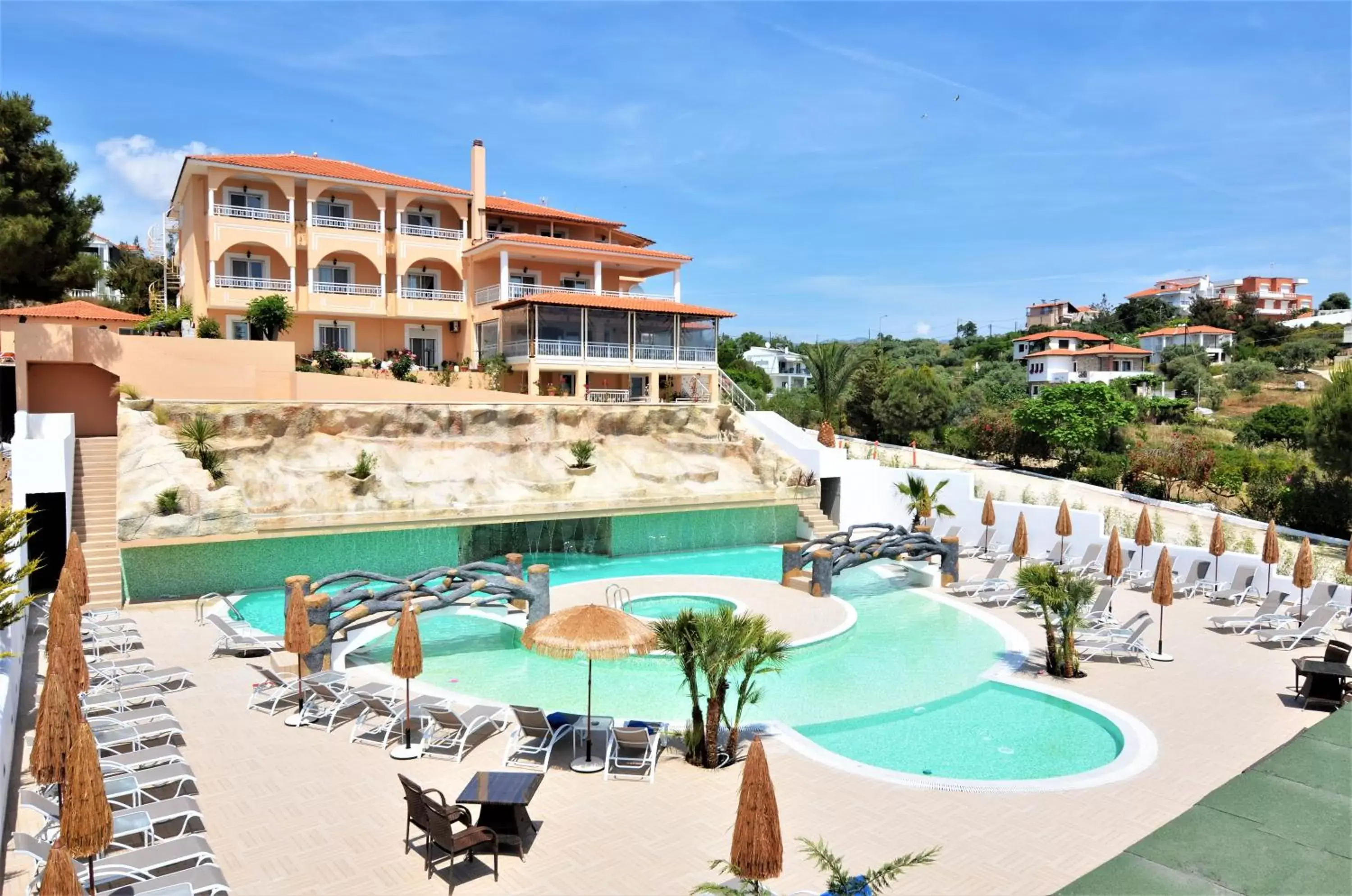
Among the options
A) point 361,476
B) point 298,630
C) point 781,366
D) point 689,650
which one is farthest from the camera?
point 781,366

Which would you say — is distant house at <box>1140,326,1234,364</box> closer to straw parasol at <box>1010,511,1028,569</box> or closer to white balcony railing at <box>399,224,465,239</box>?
white balcony railing at <box>399,224,465,239</box>

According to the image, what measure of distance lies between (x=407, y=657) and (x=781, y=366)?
82.0 meters

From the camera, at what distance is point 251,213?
3478 cm

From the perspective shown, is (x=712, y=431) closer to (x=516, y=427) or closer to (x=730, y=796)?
(x=516, y=427)

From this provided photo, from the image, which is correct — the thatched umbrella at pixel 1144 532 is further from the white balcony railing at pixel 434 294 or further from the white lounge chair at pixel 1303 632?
the white balcony railing at pixel 434 294

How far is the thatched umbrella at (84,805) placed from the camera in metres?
5.83

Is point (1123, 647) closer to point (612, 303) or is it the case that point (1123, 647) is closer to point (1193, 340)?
point (612, 303)

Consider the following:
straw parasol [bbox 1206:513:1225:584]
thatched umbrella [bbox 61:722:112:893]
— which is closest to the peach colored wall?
thatched umbrella [bbox 61:722:112:893]

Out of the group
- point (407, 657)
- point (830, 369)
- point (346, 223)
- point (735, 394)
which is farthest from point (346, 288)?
point (407, 657)

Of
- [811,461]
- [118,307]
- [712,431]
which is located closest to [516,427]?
[712,431]

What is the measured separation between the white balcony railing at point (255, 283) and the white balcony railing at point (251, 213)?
2.35 m

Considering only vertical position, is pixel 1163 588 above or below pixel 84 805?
below

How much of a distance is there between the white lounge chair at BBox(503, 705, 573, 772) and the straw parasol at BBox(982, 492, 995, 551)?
54.3 feet

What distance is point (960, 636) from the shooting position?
55.0ft
